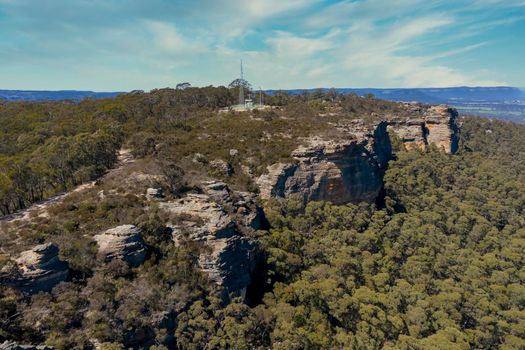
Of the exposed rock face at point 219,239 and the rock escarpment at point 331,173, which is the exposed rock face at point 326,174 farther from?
the exposed rock face at point 219,239

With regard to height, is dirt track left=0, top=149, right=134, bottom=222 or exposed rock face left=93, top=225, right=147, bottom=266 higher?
dirt track left=0, top=149, right=134, bottom=222

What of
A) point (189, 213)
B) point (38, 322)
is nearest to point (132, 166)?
point (189, 213)

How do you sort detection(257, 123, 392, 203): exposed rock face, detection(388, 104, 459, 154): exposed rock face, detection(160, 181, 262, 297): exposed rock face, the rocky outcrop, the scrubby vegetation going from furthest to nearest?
detection(388, 104, 459, 154): exposed rock face < detection(257, 123, 392, 203): exposed rock face < detection(160, 181, 262, 297): exposed rock face < the scrubby vegetation < the rocky outcrop

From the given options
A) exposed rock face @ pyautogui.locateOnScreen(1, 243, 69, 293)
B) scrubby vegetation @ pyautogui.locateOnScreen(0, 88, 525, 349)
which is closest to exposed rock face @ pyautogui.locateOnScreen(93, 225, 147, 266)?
scrubby vegetation @ pyautogui.locateOnScreen(0, 88, 525, 349)

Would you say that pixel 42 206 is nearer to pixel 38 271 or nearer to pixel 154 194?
pixel 154 194

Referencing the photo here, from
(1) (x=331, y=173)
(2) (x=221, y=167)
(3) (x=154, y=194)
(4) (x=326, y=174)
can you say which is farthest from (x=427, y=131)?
(3) (x=154, y=194)

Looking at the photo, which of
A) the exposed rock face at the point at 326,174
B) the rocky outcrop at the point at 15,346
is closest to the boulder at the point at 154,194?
the rocky outcrop at the point at 15,346

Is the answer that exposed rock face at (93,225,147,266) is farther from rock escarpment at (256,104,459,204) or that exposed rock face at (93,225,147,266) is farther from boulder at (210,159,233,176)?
rock escarpment at (256,104,459,204)
